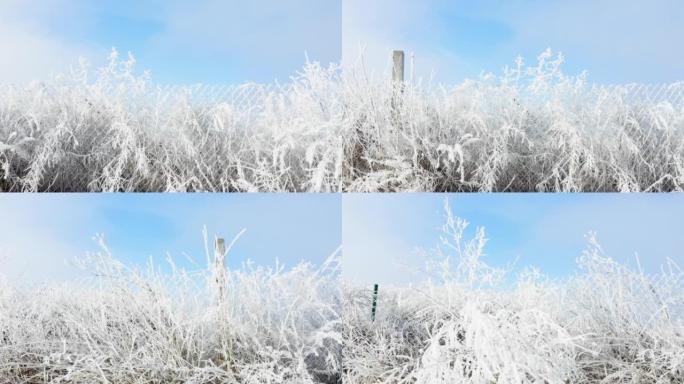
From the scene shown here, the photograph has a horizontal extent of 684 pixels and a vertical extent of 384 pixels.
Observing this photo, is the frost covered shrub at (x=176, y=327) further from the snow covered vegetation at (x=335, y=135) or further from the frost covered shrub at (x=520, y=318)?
the snow covered vegetation at (x=335, y=135)

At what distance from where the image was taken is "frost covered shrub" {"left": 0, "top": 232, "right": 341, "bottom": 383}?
275cm

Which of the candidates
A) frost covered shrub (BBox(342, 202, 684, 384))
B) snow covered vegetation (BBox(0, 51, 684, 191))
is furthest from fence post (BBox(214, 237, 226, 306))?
frost covered shrub (BBox(342, 202, 684, 384))

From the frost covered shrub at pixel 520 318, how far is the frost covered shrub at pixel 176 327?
0.18 metres

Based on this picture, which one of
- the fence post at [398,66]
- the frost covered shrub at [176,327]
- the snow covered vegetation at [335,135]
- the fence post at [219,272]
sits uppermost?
the fence post at [398,66]

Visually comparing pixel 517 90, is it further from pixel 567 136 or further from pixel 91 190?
pixel 91 190

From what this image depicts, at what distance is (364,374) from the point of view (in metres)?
2.87

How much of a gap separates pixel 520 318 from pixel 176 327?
143 cm

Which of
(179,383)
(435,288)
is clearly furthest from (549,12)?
(179,383)

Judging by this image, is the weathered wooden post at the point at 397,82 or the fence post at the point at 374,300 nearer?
the weathered wooden post at the point at 397,82

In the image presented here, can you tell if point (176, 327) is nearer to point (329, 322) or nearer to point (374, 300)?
point (329, 322)

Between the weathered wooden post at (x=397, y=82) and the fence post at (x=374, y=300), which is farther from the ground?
the weathered wooden post at (x=397, y=82)

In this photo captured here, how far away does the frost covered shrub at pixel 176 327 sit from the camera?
2.75 metres

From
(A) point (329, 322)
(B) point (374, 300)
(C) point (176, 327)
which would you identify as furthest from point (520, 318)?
(C) point (176, 327)

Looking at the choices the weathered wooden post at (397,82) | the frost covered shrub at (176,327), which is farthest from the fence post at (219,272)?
the weathered wooden post at (397,82)
